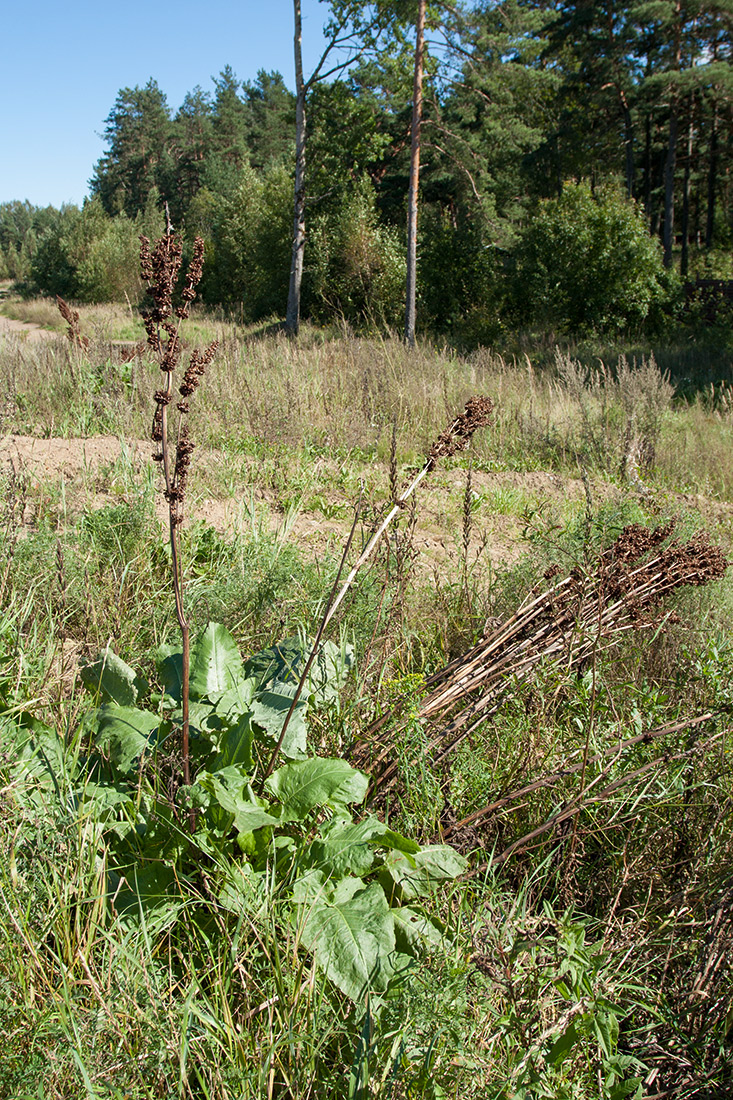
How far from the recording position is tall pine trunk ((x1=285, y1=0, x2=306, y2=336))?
64.8 feet

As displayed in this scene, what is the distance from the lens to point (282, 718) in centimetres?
205

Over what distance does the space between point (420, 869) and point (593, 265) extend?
22.7 m

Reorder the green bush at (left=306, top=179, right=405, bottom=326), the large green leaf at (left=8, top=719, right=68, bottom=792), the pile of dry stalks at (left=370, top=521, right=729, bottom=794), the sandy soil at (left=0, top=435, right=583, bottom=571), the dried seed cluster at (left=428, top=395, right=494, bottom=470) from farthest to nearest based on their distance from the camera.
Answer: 1. the green bush at (left=306, top=179, right=405, bottom=326)
2. the sandy soil at (left=0, top=435, right=583, bottom=571)
3. the pile of dry stalks at (left=370, top=521, right=729, bottom=794)
4. the dried seed cluster at (left=428, top=395, right=494, bottom=470)
5. the large green leaf at (left=8, top=719, right=68, bottom=792)

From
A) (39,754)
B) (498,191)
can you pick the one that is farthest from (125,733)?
(498,191)

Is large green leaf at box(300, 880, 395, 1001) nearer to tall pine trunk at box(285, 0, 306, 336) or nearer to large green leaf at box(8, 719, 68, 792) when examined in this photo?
large green leaf at box(8, 719, 68, 792)

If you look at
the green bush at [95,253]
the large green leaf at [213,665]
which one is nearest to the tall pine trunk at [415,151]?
the large green leaf at [213,665]

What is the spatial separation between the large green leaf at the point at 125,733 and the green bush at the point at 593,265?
21.9 m

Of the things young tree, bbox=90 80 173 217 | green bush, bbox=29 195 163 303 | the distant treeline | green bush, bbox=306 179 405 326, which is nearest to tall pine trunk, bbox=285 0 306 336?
the distant treeline

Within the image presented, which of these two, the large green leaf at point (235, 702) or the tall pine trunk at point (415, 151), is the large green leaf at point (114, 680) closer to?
the large green leaf at point (235, 702)

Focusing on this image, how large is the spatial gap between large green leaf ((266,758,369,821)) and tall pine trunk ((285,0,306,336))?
20658 mm

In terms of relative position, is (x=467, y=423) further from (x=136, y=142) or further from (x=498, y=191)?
(x=136, y=142)

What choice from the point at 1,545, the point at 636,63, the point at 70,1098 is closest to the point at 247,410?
the point at 1,545

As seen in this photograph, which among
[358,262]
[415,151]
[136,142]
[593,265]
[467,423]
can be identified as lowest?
[467,423]

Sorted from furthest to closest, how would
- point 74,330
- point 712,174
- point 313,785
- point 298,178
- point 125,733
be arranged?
1. point 712,174
2. point 298,178
3. point 74,330
4. point 125,733
5. point 313,785
